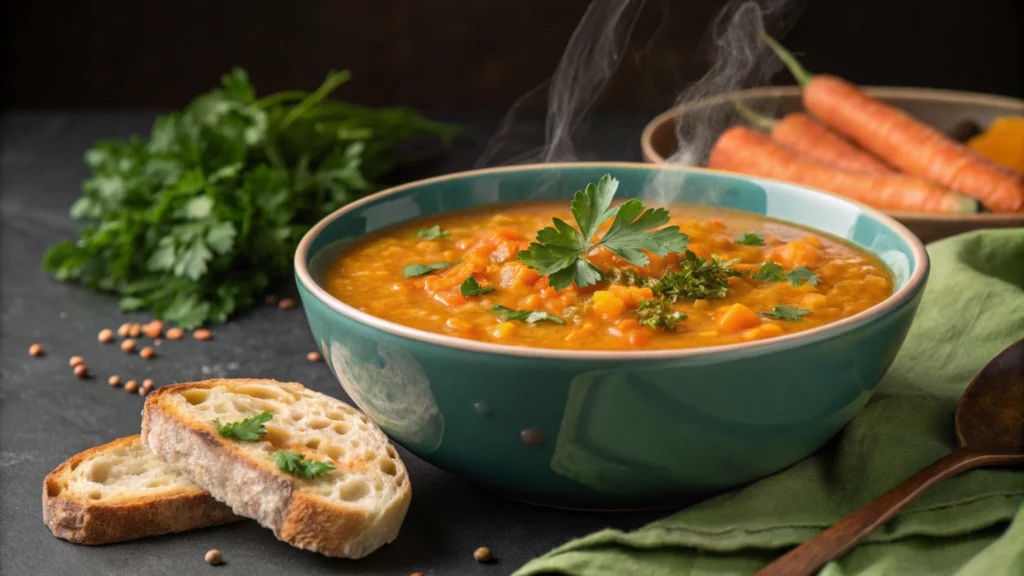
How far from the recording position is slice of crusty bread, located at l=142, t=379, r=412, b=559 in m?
2.28

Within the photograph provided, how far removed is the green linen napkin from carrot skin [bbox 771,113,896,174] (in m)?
1.91

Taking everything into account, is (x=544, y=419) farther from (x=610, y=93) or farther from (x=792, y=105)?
(x=610, y=93)

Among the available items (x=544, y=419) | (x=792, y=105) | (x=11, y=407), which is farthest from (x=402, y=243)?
(x=792, y=105)

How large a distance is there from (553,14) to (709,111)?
1.88 meters

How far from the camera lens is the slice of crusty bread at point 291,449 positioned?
228cm

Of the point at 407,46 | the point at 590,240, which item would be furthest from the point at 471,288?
the point at 407,46

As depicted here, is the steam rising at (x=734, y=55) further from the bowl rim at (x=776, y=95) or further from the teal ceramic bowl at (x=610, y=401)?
the teal ceramic bowl at (x=610, y=401)

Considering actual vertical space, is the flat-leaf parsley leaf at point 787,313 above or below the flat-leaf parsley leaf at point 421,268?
above

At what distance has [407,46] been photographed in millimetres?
6492

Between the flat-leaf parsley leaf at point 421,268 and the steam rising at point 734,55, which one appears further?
the steam rising at point 734,55

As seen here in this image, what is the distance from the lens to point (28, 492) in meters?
2.65

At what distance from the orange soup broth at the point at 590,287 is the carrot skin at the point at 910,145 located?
1.43 metres

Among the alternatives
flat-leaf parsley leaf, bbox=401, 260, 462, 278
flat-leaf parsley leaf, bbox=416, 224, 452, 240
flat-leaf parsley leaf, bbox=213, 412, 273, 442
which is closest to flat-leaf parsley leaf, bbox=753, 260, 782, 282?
flat-leaf parsley leaf, bbox=401, 260, 462, 278

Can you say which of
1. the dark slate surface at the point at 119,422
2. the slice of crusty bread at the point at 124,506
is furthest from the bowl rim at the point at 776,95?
the slice of crusty bread at the point at 124,506
